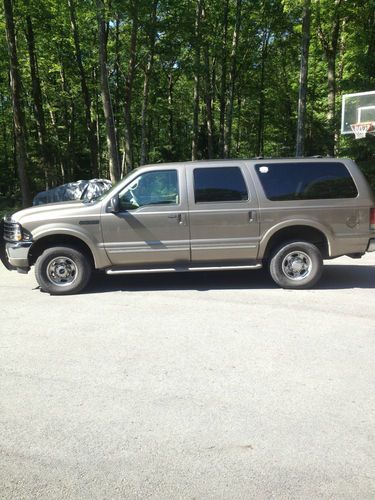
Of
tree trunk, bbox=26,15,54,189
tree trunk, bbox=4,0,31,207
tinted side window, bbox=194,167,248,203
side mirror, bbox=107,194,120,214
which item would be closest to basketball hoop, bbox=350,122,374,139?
tinted side window, bbox=194,167,248,203

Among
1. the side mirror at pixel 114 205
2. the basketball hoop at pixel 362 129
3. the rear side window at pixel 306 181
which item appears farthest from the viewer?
the basketball hoop at pixel 362 129

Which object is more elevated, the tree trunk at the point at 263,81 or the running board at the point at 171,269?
the tree trunk at the point at 263,81

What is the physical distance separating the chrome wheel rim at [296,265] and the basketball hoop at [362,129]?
33.1 ft

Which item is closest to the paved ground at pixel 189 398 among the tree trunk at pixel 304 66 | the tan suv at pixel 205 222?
the tan suv at pixel 205 222

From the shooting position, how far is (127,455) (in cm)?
302

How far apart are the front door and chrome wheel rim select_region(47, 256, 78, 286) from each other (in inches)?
25.3

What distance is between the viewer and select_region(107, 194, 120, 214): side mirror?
6969 mm

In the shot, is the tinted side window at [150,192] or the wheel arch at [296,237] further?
the wheel arch at [296,237]

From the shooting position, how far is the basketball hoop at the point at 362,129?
15586 millimetres

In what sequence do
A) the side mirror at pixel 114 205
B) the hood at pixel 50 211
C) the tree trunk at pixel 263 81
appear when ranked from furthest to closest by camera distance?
the tree trunk at pixel 263 81, the hood at pixel 50 211, the side mirror at pixel 114 205

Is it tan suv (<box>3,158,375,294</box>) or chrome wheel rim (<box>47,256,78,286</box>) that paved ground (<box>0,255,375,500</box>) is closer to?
chrome wheel rim (<box>47,256,78,286</box>)

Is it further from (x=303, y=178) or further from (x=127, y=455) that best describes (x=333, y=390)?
(x=303, y=178)

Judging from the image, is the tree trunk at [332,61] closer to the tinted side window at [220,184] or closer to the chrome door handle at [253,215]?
the tinted side window at [220,184]

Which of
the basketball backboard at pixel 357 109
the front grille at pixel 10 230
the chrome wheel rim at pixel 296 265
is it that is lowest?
the chrome wheel rim at pixel 296 265
